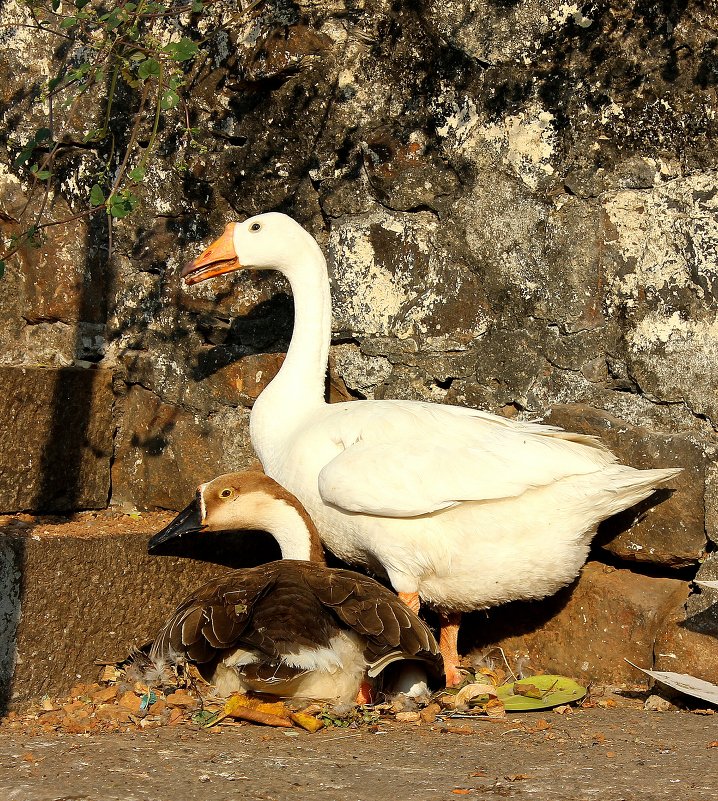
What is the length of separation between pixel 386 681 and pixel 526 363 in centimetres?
138

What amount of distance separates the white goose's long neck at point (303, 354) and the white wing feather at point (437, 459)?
35cm

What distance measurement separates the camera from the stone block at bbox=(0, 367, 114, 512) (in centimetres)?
407

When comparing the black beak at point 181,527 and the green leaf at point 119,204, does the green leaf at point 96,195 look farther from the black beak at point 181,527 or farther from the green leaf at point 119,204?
the black beak at point 181,527

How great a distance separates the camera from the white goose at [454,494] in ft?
11.2

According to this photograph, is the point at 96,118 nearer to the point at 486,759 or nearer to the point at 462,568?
the point at 462,568

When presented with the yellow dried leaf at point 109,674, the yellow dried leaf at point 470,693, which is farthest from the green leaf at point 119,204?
the yellow dried leaf at point 470,693

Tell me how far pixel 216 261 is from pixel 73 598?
56.9 inches

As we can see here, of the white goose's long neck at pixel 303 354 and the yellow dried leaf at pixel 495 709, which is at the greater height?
the white goose's long neck at pixel 303 354

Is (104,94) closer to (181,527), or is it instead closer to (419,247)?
(419,247)

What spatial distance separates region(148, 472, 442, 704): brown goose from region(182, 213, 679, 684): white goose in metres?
0.25

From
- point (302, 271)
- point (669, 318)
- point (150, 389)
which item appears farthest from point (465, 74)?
point (150, 389)

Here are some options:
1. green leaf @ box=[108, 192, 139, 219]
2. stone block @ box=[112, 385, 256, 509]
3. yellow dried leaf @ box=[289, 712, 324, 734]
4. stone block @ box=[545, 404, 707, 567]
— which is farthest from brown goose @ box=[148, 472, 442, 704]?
green leaf @ box=[108, 192, 139, 219]

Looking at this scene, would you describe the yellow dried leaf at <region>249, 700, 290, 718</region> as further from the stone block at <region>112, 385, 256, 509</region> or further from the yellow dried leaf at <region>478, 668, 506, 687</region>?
the stone block at <region>112, 385, 256, 509</region>

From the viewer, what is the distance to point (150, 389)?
Answer: 4.59 meters
